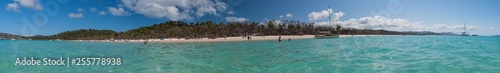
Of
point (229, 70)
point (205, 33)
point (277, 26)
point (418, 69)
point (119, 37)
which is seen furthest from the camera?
point (119, 37)

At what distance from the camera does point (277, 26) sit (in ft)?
454

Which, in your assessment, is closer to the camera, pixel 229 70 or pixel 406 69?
pixel 406 69

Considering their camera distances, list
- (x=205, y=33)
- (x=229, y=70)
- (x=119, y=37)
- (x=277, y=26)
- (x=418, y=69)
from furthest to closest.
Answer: (x=119, y=37) → (x=277, y=26) → (x=205, y=33) → (x=229, y=70) → (x=418, y=69)

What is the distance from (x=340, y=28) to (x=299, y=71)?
171 metres

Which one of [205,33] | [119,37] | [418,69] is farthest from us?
[119,37]

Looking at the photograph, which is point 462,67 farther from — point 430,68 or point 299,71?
point 299,71

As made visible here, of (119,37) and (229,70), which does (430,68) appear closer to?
(229,70)

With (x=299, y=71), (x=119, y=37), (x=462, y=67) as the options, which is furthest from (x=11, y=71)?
(x=119, y=37)

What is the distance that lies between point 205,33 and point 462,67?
372ft

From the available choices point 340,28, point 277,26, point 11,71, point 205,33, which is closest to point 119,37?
point 205,33

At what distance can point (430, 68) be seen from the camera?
A: 1367cm

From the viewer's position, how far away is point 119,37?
173m

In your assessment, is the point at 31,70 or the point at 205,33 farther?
the point at 205,33

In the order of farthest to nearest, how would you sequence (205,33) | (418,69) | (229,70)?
1. (205,33)
2. (229,70)
3. (418,69)
